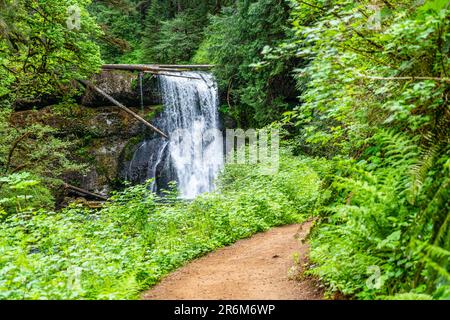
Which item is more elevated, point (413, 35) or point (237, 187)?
point (413, 35)

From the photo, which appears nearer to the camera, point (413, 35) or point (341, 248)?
point (413, 35)

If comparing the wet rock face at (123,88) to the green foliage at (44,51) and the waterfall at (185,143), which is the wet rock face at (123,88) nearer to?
the waterfall at (185,143)

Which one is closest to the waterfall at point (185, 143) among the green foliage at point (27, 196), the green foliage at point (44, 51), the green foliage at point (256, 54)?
the green foliage at point (256, 54)

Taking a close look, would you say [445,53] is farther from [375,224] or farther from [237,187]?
[237,187]

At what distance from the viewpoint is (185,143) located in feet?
71.4

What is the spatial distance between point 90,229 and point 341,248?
17.3ft

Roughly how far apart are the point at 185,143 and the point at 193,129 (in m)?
0.97

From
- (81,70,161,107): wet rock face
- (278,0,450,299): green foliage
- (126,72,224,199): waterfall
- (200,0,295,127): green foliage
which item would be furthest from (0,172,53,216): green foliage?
(81,70,161,107): wet rock face

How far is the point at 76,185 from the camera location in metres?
20.2

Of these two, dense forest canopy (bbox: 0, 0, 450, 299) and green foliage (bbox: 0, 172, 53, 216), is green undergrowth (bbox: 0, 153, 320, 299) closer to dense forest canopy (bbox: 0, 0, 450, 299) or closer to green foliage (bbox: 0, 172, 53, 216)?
dense forest canopy (bbox: 0, 0, 450, 299)

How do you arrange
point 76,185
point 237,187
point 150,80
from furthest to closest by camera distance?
point 150,80
point 76,185
point 237,187

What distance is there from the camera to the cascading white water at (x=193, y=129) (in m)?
21.5

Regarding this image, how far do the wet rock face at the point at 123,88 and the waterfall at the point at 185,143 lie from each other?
0.69 m
